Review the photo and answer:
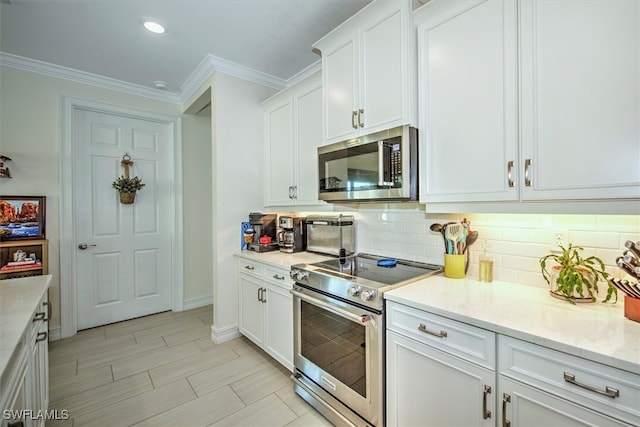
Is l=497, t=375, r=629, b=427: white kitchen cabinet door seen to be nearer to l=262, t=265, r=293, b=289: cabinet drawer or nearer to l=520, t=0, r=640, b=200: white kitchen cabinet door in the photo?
l=520, t=0, r=640, b=200: white kitchen cabinet door

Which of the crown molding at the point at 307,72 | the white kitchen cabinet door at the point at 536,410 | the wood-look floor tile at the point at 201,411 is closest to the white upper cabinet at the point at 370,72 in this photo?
the crown molding at the point at 307,72

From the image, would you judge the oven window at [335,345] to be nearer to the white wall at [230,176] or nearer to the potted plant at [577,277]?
the potted plant at [577,277]

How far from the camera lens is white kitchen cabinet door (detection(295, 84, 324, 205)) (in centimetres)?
237

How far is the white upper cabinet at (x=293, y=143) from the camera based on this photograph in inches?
95.0

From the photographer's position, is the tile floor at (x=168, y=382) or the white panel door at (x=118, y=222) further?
the white panel door at (x=118, y=222)

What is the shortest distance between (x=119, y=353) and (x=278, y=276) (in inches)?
70.1

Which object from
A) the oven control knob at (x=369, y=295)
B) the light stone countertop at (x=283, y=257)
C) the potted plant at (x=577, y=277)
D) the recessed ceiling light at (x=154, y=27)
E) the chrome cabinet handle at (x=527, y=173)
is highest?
the recessed ceiling light at (x=154, y=27)

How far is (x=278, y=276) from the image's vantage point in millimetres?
2230

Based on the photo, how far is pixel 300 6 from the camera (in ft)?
6.55

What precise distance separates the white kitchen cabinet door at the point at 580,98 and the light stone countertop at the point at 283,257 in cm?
155

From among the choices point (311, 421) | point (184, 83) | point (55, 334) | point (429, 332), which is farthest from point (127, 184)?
point (429, 332)

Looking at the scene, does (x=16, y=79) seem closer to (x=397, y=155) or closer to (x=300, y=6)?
(x=300, y=6)

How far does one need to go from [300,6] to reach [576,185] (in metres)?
1.99

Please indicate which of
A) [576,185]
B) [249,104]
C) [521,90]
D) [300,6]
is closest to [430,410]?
[576,185]
